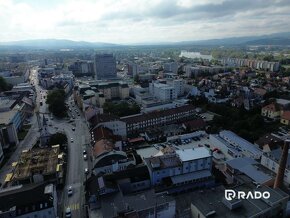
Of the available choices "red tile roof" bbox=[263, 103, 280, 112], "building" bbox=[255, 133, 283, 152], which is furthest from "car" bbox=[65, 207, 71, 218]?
"red tile roof" bbox=[263, 103, 280, 112]

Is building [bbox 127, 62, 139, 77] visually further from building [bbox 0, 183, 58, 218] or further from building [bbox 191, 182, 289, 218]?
building [bbox 191, 182, 289, 218]

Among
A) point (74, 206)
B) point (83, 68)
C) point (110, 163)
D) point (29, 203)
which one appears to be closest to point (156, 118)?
point (110, 163)

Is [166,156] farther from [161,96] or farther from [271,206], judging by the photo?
[161,96]

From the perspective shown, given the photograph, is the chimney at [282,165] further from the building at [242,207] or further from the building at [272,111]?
the building at [272,111]

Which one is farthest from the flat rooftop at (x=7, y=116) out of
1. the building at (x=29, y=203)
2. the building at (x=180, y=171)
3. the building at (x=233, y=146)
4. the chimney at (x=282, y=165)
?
the chimney at (x=282, y=165)

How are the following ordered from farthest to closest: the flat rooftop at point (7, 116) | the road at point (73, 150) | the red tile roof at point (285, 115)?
the red tile roof at point (285, 115)
the flat rooftop at point (7, 116)
the road at point (73, 150)

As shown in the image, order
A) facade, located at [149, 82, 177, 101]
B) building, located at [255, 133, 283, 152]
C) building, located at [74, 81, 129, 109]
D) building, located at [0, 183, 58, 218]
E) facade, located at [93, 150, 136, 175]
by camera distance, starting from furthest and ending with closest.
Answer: facade, located at [149, 82, 177, 101] → building, located at [74, 81, 129, 109] → building, located at [255, 133, 283, 152] → facade, located at [93, 150, 136, 175] → building, located at [0, 183, 58, 218]

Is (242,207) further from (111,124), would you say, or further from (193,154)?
(111,124)

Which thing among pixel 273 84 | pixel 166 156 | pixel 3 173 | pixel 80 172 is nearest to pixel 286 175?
pixel 166 156

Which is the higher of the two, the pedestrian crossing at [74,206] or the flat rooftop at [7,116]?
the flat rooftop at [7,116]
